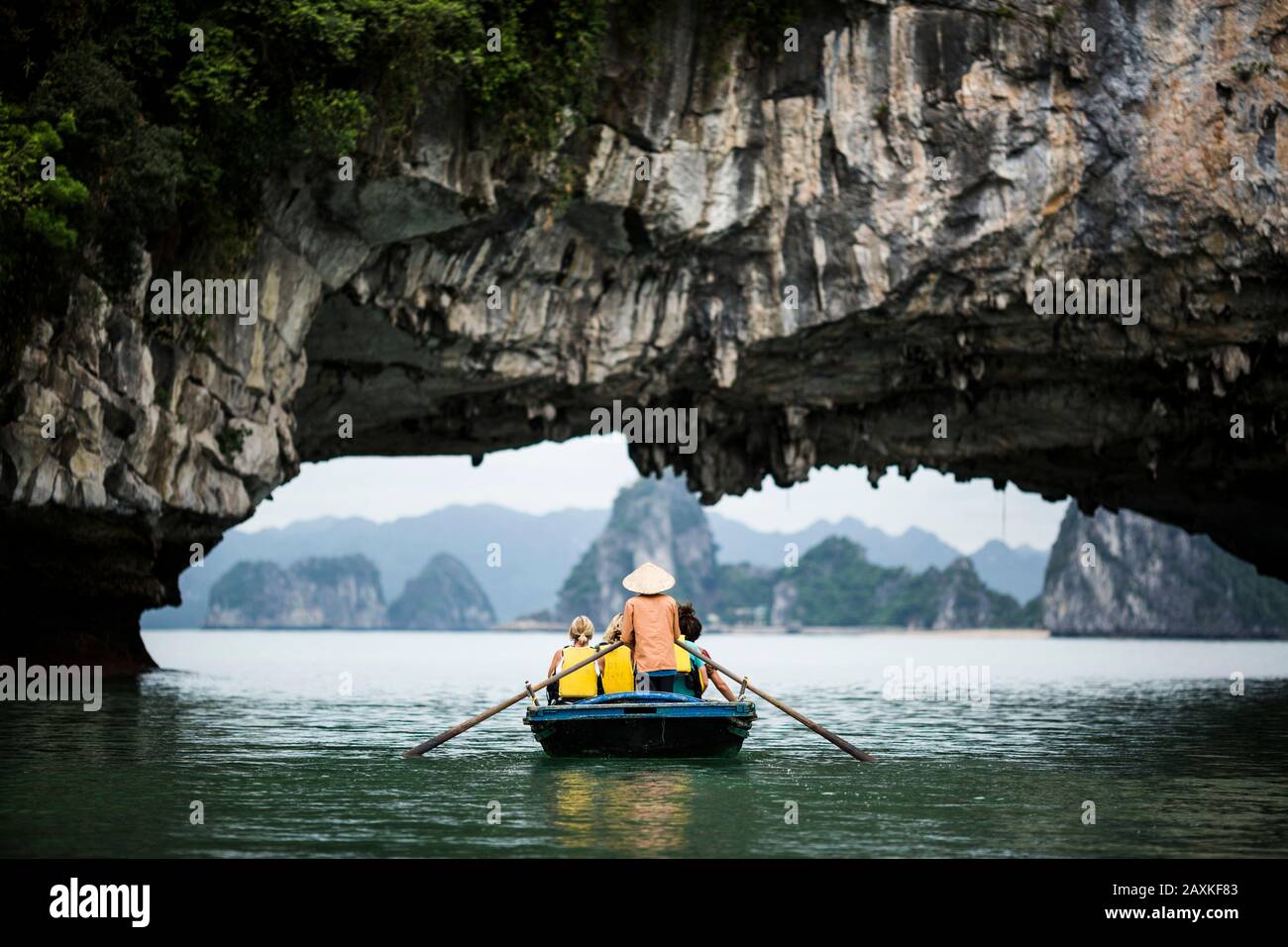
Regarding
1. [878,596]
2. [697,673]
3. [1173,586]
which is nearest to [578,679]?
[697,673]

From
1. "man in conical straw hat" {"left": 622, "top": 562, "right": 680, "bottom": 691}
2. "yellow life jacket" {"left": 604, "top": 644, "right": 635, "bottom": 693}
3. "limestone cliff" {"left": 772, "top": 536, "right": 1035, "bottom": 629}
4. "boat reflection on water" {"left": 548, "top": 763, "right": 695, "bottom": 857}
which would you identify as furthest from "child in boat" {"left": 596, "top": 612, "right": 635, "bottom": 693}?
"limestone cliff" {"left": 772, "top": 536, "right": 1035, "bottom": 629}

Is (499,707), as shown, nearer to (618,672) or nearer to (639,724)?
(618,672)

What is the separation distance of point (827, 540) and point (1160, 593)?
6158 centimetres

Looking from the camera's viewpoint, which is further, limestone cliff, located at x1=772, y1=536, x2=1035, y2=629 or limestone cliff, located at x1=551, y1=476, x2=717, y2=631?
limestone cliff, located at x1=551, y1=476, x2=717, y2=631

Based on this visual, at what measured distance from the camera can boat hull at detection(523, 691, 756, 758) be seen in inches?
555

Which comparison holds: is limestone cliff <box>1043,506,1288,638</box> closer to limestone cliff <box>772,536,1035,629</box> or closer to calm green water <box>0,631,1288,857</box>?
limestone cliff <box>772,536,1035,629</box>

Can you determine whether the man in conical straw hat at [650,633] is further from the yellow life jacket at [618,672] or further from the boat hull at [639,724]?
the boat hull at [639,724]

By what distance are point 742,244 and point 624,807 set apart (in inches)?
499

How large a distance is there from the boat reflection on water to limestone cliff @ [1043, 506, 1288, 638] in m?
115

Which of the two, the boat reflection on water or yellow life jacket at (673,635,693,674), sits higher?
yellow life jacket at (673,635,693,674)

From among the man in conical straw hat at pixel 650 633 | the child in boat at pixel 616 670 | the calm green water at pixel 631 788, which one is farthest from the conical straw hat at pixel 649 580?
the calm green water at pixel 631 788
